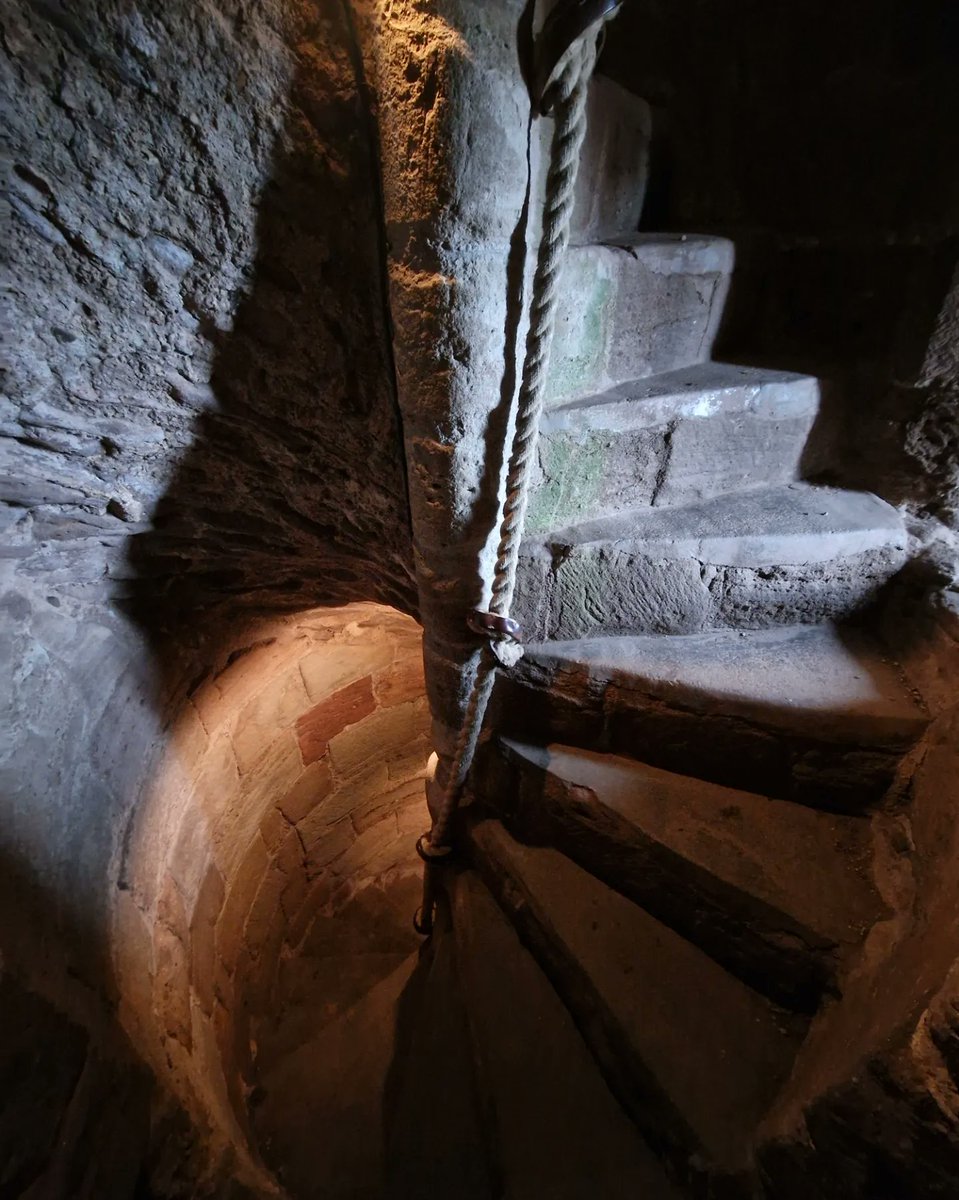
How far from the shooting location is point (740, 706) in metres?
1.12

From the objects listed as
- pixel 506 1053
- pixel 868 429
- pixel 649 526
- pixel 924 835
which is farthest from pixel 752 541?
pixel 506 1053

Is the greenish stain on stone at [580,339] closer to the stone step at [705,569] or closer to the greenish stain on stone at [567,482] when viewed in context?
the greenish stain on stone at [567,482]

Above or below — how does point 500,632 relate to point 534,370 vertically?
below

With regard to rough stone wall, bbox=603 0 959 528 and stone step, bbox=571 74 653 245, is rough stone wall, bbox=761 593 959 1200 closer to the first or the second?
rough stone wall, bbox=603 0 959 528

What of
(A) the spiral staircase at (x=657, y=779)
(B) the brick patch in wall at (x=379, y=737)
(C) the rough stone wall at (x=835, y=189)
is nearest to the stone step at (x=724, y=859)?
(A) the spiral staircase at (x=657, y=779)

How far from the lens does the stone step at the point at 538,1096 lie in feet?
3.48

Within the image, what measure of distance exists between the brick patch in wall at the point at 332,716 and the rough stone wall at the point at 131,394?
1044mm

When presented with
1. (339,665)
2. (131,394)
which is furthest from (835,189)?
(339,665)

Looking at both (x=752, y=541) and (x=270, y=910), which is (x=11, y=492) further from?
(x=270, y=910)

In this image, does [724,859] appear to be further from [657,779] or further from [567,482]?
[567,482]

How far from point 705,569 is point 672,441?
0.27 metres

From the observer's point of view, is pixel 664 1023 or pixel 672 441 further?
pixel 672 441

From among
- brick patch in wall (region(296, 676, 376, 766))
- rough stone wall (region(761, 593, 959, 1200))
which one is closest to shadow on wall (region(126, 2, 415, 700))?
brick patch in wall (region(296, 676, 376, 766))

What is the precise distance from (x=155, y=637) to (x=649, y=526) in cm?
119
